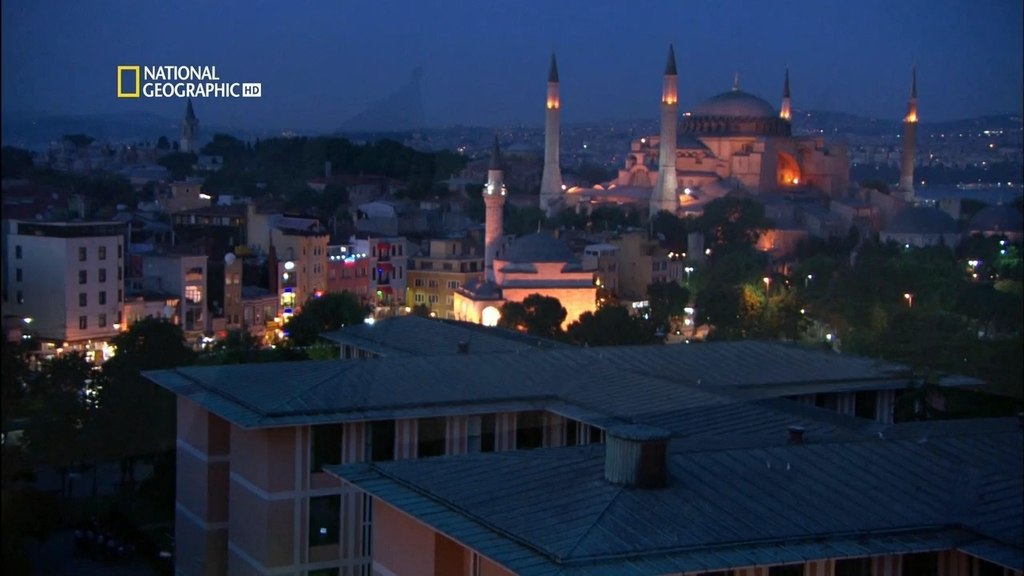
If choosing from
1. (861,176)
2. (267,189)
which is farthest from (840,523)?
(861,176)

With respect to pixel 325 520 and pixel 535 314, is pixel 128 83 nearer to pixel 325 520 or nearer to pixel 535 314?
pixel 325 520

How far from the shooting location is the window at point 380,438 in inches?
159

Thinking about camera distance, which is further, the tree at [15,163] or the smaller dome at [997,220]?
the smaller dome at [997,220]

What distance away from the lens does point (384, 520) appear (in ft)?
10.4

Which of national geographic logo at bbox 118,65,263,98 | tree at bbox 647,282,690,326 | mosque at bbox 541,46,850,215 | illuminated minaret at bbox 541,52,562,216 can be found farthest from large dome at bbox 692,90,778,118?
national geographic logo at bbox 118,65,263,98

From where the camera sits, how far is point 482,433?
13.5ft

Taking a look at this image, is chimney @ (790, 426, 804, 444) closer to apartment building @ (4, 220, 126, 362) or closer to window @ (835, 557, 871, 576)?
window @ (835, 557, 871, 576)

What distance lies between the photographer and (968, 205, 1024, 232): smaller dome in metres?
6.45

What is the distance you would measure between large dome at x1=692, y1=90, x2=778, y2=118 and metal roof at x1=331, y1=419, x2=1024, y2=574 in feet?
44.0

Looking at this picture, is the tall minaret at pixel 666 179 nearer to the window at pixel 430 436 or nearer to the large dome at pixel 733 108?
the large dome at pixel 733 108

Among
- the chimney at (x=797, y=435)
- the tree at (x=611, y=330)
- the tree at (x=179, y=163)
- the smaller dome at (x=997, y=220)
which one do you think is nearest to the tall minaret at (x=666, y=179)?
the smaller dome at (x=997, y=220)

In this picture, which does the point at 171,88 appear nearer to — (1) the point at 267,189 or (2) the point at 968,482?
(2) the point at 968,482

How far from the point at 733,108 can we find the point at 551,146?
Answer: 8.66 meters

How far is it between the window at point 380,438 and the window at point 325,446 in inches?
3.4
